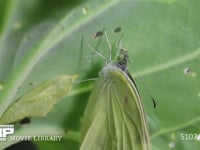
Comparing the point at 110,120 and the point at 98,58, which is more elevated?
the point at 98,58

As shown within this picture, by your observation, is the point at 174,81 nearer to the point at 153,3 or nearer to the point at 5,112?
the point at 153,3

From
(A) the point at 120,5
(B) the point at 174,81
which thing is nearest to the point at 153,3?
(A) the point at 120,5

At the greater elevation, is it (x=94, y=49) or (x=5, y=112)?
(x=94, y=49)

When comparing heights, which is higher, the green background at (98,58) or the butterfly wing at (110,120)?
the green background at (98,58)

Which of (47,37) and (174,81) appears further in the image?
(174,81)
